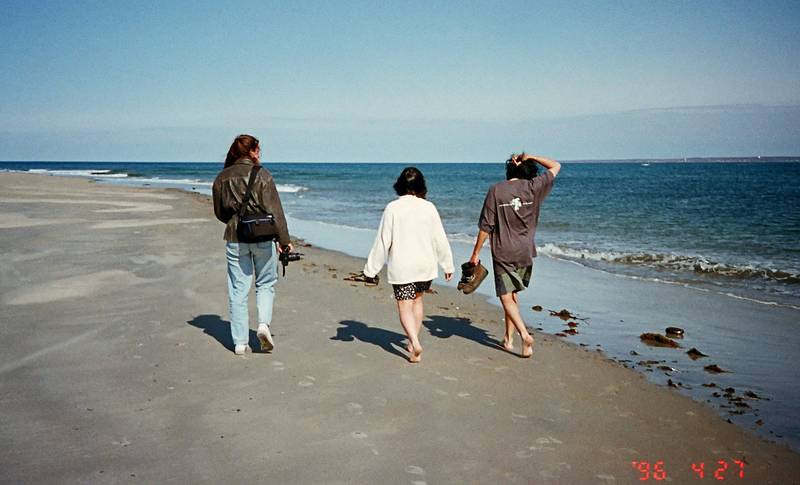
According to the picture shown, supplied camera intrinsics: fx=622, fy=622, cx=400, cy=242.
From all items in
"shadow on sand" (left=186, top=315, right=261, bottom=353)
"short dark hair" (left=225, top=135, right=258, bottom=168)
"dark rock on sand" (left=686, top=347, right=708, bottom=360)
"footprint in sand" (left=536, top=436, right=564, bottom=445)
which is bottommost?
"dark rock on sand" (left=686, top=347, right=708, bottom=360)

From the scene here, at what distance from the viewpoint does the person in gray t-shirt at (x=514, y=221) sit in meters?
5.23

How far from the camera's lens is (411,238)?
5.02 metres

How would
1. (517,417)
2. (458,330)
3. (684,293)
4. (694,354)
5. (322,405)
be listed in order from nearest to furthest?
(517,417) → (322,405) → (694,354) → (458,330) → (684,293)

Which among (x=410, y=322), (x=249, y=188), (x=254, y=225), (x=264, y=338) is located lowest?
(x=264, y=338)

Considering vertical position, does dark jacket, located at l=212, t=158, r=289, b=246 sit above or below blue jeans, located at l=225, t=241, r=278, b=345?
above

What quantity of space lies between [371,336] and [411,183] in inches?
70.2

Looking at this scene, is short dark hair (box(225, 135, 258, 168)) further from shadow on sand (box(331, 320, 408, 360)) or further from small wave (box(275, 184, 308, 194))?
small wave (box(275, 184, 308, 194))

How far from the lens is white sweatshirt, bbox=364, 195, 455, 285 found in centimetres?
502

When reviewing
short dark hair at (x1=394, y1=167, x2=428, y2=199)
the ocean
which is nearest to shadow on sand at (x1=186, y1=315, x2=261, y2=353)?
short dark hair at (x1=394, y1=167, x2=428, y2=199)

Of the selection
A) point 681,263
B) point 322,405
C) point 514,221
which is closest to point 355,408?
point 322,405

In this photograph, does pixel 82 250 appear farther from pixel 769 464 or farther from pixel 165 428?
pixel 769 464

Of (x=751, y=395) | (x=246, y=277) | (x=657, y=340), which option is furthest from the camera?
(x=657, y=340)

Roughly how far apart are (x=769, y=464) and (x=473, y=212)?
21140 millimetres

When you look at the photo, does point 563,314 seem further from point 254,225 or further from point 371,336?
point 254,225
